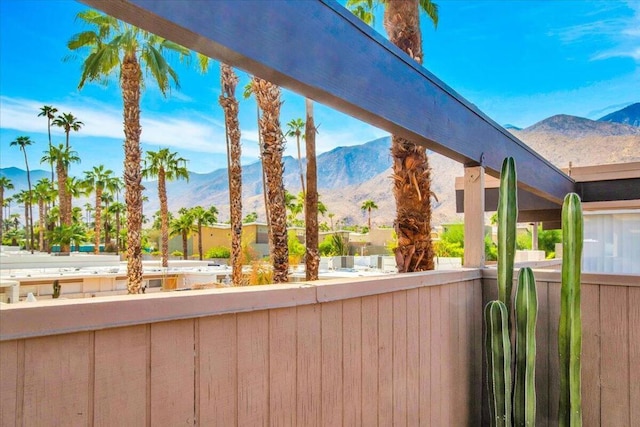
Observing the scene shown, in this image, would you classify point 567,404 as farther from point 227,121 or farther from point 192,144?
point 192,144

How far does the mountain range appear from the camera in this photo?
6069 centimetres

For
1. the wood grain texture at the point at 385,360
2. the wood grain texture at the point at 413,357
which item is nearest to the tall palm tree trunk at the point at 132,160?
the wood grain texture at the point at 413,357

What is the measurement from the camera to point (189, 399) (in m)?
1.36

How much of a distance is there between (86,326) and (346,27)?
1443mm

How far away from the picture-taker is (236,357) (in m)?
1.49

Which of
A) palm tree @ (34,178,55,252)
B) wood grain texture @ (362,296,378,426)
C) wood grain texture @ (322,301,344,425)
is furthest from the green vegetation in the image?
wood grain texture @ (322,301,344,425)

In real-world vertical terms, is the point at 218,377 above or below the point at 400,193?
below

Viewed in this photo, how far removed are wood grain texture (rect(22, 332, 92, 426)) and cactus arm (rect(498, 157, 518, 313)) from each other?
7.08 ft

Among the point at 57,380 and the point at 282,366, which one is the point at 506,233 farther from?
the point at 57,380

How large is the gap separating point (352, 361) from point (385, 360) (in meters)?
0.26

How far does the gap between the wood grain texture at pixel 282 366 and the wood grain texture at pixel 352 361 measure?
0.29m

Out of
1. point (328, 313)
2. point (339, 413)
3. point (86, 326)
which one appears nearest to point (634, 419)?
point (339, 413)

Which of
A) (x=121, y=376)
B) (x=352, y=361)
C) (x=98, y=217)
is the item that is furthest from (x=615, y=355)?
(x=98, y=217)

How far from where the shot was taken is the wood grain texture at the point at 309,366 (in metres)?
1.72
